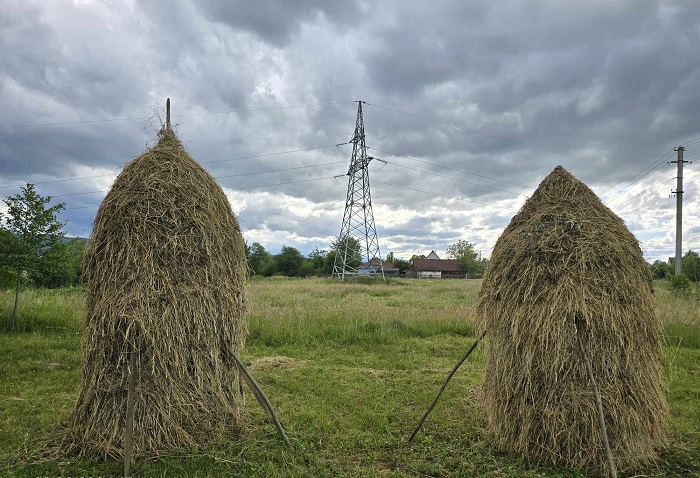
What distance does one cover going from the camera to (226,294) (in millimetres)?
5254

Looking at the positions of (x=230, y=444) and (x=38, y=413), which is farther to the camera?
(x=38, y=413)

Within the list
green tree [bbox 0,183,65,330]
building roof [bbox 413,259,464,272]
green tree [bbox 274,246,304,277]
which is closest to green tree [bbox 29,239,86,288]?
green tree [bbox 0,183,65,330]

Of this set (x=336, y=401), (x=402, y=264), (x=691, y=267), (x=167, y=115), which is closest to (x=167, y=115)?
(x=167, y=115)

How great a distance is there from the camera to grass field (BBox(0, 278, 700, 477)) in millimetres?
4613

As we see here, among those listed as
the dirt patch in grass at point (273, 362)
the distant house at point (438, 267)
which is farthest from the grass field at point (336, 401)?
the distant house at point (438, 267)

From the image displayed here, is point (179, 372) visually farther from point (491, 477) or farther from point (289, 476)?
point (491, 477)

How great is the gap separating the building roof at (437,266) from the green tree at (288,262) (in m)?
26.7

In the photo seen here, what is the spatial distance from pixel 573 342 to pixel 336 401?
3.72 m

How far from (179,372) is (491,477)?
359 centimetres

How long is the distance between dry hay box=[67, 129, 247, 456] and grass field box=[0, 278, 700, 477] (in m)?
0.36

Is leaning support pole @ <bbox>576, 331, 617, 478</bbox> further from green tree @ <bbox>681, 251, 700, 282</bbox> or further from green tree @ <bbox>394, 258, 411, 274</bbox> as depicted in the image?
green tree @ <bbox>394, 258, 411, 274</bbox>

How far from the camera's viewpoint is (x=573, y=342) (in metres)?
4.55

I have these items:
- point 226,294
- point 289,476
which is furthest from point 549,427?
point 226,294

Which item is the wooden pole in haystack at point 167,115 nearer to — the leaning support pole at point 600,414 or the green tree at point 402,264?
the leaning support pole at point 600,414
